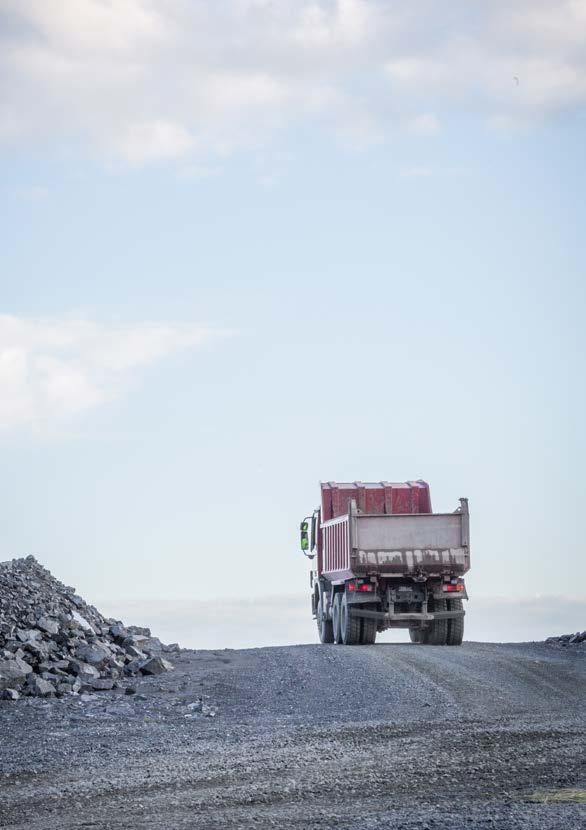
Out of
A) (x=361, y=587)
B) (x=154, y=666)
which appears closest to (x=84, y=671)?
(x=154, y=666)

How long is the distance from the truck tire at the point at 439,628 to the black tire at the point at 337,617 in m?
2.45

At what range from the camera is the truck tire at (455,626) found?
25.7 m

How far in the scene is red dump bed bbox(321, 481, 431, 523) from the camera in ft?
91.2

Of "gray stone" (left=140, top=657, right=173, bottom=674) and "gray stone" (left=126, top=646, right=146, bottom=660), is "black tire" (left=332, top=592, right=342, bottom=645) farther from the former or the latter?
"gray stone" (left=140, top=657, right=173, bottom=674)

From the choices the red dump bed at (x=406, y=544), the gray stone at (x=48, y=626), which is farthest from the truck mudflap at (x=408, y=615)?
the gray stone at (x=48, y=626)

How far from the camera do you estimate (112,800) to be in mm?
8961

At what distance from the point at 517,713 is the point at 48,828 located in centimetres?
804

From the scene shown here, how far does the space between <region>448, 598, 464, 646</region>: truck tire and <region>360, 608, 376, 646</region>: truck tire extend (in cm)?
187

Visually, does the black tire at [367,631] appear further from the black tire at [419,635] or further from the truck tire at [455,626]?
the truck tire at [455,626]

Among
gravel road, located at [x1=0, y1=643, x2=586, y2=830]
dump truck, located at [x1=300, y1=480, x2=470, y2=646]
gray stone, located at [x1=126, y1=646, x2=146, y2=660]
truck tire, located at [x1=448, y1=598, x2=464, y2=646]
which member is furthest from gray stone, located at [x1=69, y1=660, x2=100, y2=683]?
truck tire, located at [x1=448, y1=598, x2=464, y2=646]

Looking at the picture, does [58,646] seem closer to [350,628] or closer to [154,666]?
[154,666]

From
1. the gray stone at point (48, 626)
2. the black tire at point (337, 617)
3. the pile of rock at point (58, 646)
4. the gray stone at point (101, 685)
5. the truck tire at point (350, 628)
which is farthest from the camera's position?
the black tire at point (337, 617)

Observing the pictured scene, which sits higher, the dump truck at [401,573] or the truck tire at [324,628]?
the dump truck at [401,573]

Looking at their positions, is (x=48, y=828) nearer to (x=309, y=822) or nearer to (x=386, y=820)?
(x=309, y=822)
